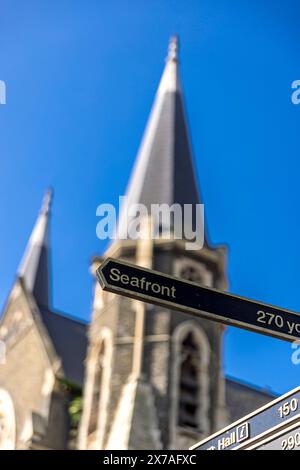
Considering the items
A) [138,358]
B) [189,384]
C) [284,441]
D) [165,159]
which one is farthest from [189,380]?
[284,441]

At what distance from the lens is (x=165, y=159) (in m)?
25.2

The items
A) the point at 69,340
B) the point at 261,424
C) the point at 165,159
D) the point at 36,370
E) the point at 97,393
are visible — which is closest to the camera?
the point at 261,424

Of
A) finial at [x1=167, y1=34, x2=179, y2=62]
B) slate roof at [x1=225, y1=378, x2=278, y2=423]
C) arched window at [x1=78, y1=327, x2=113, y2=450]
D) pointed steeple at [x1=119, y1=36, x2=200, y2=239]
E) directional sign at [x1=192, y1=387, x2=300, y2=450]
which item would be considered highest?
finial at [x1=167, y1=34, x2=179, y2=62]

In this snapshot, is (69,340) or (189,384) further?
(69,340)

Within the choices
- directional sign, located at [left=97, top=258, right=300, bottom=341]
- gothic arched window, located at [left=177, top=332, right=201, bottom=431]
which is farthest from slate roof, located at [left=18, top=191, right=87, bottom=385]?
directional sign, located at [left=97, top=258, right=300, bottom=341]

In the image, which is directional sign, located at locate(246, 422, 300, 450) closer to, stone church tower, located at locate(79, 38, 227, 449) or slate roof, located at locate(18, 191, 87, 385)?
stone church tower, located at locate(79, 38, 227, 449)

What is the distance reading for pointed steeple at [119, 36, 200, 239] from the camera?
2395cm

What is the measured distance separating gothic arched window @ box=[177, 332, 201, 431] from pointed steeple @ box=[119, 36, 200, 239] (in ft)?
14.5

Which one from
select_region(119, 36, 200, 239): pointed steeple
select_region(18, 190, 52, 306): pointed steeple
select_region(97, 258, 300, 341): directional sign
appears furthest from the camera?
select_region(18, 190, 52, 306): pointed steeple

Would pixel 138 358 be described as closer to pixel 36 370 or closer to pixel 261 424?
pixel 36 370

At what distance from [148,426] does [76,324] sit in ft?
39.1

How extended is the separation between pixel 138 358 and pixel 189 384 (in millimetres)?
1465

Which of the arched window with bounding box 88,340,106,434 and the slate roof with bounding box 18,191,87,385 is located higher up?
the slate roof with bounding box 18,191,87,385

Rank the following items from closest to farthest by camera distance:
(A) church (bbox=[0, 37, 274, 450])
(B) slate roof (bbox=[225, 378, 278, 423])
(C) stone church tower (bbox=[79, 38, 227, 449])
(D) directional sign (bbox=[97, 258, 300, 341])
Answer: (D) directional sign (bbox=[97, 258, 300, 341]) → (C) stone church tower (bbox=[79, 38, 227, 449]) → (A) church (bbox=[0, 37, 274, 450]) → (B) slate roof (bbox=[225, 378, 278, 423])
